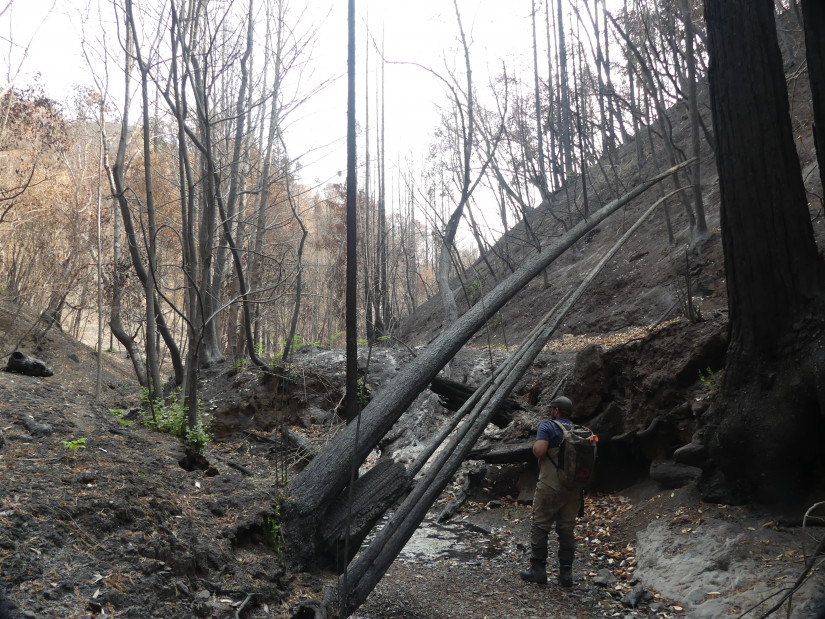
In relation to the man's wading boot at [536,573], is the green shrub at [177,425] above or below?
above

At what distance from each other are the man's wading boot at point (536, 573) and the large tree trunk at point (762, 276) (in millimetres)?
1784

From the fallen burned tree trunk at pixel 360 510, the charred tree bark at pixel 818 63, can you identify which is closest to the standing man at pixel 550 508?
the fallen burned tree trunk at pixel 360 510

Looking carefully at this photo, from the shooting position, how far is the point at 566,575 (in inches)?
196

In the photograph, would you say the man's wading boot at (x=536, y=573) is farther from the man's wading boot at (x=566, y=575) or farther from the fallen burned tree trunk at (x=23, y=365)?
the fallen burned tree trunk at (x=23, y=365)

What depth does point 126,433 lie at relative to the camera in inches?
175

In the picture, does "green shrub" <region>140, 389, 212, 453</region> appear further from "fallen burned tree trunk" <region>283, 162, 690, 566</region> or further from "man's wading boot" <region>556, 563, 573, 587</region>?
"man's wading boot" <region>556, 563, 573, 587</region>

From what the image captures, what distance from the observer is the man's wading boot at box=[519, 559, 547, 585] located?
505 cm

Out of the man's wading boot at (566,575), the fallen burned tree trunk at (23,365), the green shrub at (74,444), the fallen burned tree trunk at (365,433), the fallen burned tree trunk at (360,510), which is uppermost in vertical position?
the fallen burned tree trunk at (23,365)

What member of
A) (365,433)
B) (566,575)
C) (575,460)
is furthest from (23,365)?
(566,575)

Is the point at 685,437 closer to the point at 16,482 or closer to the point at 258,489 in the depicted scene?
the point at 258,489

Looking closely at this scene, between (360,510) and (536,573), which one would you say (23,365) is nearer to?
(360,510)

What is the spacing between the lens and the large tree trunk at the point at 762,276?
14.2 ft

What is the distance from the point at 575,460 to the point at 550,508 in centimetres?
58

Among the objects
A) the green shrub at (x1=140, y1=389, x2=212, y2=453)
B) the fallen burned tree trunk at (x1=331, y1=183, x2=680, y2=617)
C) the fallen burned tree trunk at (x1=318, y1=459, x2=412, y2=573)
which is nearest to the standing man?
the fallen burned tree trunk at (x1=331, y1=183, x2=680, y2=617)
